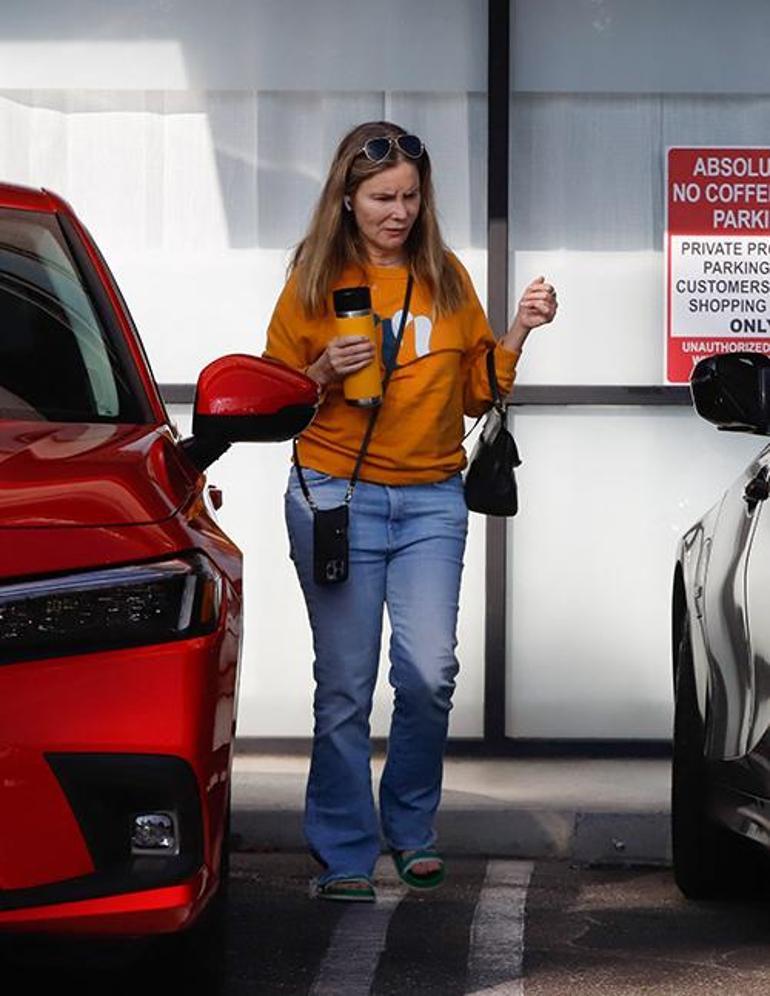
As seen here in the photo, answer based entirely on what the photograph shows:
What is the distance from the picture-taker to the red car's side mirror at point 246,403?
180 inches

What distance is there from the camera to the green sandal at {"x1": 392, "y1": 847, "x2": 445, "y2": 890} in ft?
20.0

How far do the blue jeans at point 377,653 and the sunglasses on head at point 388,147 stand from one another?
0.77 meters

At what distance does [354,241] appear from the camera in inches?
241

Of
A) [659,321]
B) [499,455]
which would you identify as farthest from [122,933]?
[659,321]

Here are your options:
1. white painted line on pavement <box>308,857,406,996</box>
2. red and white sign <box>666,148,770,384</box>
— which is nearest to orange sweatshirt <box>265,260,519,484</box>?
white painted line on pavement <box>308,857,406,996</box>

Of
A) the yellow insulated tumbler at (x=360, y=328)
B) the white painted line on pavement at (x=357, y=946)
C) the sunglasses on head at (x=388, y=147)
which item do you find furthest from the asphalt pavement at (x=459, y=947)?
the sunglasses on head at (x=388, y=147)

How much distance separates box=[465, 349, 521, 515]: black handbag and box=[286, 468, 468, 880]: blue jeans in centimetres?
6

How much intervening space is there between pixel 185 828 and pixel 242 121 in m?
5.02

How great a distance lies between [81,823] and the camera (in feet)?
12.2

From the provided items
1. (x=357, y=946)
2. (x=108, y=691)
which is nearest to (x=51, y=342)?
(x=108, y=691)

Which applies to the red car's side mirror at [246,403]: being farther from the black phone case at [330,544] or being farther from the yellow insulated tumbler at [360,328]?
the black phone case at [330,544]

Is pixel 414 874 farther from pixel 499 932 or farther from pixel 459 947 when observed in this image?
pixel 459 947

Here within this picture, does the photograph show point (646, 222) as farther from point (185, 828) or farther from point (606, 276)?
point (185, 828)

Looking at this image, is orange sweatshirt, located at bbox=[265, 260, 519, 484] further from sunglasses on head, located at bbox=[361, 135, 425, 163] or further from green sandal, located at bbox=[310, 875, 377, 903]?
green sandal, located at bbox=[310, 875, 377, 903]
